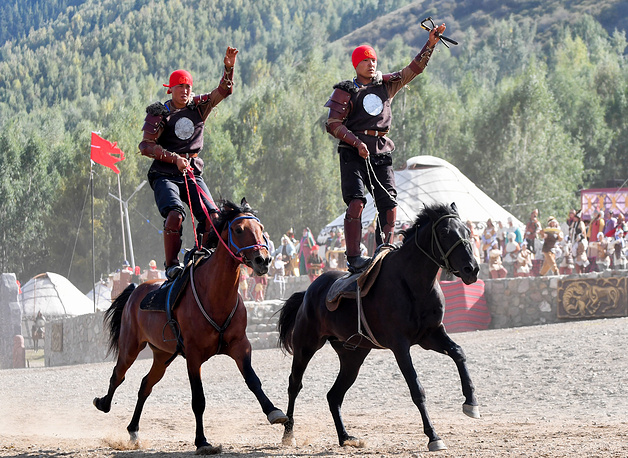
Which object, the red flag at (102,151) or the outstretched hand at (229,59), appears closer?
the outstretched hand at (229,59)

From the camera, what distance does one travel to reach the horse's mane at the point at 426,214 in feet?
25.7

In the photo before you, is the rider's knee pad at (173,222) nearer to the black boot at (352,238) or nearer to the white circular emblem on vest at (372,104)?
the black boot at (352,238)

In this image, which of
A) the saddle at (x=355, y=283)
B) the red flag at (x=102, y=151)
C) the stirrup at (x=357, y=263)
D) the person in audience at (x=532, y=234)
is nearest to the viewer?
the saddle at (x=355, y=283)

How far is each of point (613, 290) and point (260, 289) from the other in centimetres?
987

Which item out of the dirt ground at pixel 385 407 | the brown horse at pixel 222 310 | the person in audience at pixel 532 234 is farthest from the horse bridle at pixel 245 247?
the person in audience at pixel 532 234

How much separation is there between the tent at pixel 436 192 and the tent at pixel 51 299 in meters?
9.54

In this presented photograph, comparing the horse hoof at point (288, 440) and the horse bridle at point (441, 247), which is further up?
the horse bridle at point (441, 247)

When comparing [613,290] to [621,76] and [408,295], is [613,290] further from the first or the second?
Answer: [621,76]

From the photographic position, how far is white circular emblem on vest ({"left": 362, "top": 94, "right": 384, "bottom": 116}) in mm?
8664

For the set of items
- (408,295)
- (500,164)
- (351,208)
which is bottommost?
(408,295)

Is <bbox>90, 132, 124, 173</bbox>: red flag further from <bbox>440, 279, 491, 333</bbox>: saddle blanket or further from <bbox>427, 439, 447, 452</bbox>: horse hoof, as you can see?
<bbox>427, 439, 447, 452</bbox>: horse hoof

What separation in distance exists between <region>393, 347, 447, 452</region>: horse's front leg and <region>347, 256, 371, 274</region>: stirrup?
40.7 inches

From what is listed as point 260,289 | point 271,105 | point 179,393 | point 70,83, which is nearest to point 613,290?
point 179,393

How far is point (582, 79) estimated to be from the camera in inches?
2749
